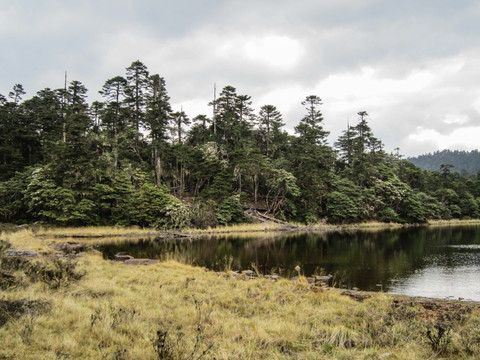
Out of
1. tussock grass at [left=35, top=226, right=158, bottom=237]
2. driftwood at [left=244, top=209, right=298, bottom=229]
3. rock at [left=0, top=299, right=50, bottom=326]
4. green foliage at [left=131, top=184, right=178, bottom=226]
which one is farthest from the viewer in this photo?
driftwood at [left=244, top=209, right=298, bottom=229]

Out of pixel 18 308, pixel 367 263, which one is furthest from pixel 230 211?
pixel 18 308

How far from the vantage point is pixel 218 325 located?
643 centimetres

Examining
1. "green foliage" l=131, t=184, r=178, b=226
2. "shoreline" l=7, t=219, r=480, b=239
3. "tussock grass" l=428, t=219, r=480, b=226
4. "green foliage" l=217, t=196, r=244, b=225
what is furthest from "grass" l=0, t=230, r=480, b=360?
"tussock grass" l=428, t=219, r=480, b=226

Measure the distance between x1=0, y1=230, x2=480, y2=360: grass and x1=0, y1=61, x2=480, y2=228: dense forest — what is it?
85.6ft

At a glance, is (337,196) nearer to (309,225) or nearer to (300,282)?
(309,225)

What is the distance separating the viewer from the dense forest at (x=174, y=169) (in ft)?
110

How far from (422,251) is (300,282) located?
17.0 m

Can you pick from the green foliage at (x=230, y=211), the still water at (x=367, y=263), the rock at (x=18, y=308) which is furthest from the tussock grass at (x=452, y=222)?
the rock at (x=18, y=308)

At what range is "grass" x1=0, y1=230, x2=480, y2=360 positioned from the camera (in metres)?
4.93

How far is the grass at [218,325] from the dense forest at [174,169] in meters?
26.1

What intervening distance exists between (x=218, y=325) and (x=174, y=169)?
43082 mm

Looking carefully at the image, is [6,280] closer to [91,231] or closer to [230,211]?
[91,231]

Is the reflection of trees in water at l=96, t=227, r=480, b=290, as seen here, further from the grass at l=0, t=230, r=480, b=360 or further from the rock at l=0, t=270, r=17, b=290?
the rock at l=0, t=270, r=17, b=290

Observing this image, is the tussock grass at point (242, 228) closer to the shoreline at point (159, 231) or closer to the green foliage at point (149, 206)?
the shoreline at point (159, 231)
